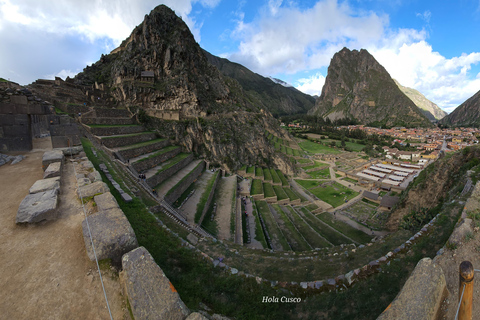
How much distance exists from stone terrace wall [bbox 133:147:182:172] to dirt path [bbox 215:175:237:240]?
20.9 ft

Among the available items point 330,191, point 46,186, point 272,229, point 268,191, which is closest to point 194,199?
point 272,229

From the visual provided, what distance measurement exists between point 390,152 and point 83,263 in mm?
76852

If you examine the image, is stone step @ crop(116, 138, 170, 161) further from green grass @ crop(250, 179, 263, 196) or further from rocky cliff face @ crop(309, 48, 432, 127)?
rocky cliff face @ crop(309, 48, 432, 127)

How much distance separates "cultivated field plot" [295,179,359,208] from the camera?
94.9 ft

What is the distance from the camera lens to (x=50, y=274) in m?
3.75

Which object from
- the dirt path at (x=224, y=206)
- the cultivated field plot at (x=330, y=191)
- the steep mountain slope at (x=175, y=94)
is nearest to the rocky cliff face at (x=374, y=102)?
the cultivated field plot at (x=330, y=191)

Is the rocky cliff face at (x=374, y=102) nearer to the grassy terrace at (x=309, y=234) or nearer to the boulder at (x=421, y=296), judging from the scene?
the grassy terrace at (x=309, y=234)

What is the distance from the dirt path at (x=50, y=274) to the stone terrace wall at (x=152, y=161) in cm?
918

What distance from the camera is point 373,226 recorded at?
2003 centimetres

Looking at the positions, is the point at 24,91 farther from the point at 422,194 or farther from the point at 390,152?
the point at 390,152

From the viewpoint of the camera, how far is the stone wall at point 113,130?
17.1m

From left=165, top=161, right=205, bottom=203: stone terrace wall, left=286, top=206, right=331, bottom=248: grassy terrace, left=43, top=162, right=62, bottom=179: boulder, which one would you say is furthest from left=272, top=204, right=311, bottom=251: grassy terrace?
left=43, top=162, right=62, bottom=179: boulder

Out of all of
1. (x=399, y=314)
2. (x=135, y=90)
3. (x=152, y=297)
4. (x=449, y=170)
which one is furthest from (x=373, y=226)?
(x=135, y=90)

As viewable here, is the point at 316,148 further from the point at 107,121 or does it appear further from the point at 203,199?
the point at 107,121
